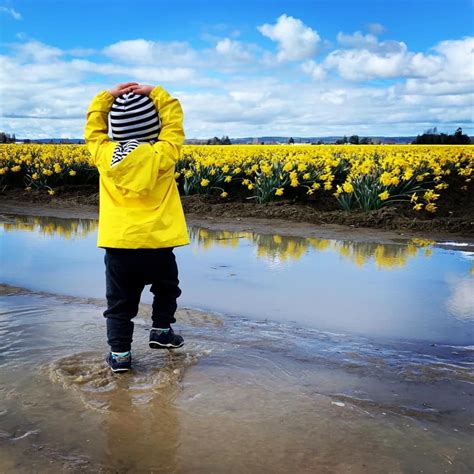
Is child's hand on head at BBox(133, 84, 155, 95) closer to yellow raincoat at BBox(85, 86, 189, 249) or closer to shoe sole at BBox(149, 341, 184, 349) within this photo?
yellow raincoat at BBox(85, 86, 189, 249)

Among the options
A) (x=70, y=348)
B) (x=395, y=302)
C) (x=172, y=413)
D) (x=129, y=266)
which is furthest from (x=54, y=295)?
(x=395, y=302)

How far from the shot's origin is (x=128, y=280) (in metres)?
3.29

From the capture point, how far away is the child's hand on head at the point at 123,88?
331 cm

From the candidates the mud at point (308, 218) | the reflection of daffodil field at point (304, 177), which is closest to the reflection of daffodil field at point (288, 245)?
the mud at point (308, 218)

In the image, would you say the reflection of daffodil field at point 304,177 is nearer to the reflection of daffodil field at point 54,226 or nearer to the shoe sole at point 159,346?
the reflection of daffodil field at point 54,226

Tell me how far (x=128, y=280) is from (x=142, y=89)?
1060mm

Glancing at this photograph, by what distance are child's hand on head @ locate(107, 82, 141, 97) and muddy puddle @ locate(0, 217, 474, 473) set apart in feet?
4.78

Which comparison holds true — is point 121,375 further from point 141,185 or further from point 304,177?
point 304,177

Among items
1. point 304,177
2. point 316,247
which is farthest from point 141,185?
point 304,177

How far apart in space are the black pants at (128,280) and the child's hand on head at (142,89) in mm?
876

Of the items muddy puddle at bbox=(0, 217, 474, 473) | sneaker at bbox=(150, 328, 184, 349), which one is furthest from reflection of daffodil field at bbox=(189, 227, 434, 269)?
sneaker at bbox=(150, 328, 184, 349)

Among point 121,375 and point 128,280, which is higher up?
point 128,280

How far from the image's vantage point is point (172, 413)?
2578mm

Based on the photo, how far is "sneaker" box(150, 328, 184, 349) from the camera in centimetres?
338
